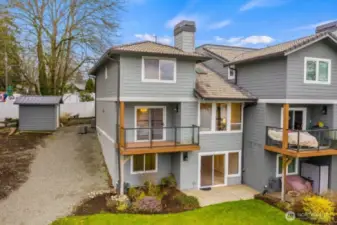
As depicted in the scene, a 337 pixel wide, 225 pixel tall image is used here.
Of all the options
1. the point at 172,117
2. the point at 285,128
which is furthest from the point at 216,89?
the point at 285,128

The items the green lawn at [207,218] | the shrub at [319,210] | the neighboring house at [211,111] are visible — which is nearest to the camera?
the green lawn at [207,218]

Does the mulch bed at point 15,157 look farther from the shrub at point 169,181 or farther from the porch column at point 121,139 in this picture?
the shrub at point 169,181

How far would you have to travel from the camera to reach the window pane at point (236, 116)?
13.7 m

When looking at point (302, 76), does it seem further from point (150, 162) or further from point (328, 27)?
point (150, 162)

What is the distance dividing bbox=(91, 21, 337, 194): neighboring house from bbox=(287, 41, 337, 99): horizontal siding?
0.16 ft

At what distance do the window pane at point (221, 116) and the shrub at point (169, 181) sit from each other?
370 centimetres

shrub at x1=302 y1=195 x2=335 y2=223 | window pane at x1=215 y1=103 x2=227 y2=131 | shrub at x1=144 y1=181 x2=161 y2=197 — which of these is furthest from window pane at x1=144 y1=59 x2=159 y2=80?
shrub at x1=302 y1=195 x2=335 y2=223

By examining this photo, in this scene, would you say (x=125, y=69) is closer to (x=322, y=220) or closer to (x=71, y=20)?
(x=322, y=220)

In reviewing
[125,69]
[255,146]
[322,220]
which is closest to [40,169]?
[125,69]

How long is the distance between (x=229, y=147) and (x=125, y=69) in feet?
23.8

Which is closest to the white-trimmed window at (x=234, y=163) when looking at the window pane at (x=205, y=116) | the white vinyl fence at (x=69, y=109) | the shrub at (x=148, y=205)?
the window pane at (x=205, y=116)

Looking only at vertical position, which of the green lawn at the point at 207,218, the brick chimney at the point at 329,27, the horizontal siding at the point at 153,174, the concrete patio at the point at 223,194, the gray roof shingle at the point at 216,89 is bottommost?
the concrete patio at the point at 223,194

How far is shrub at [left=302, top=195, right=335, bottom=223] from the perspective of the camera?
974cm

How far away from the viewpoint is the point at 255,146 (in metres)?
13.2
